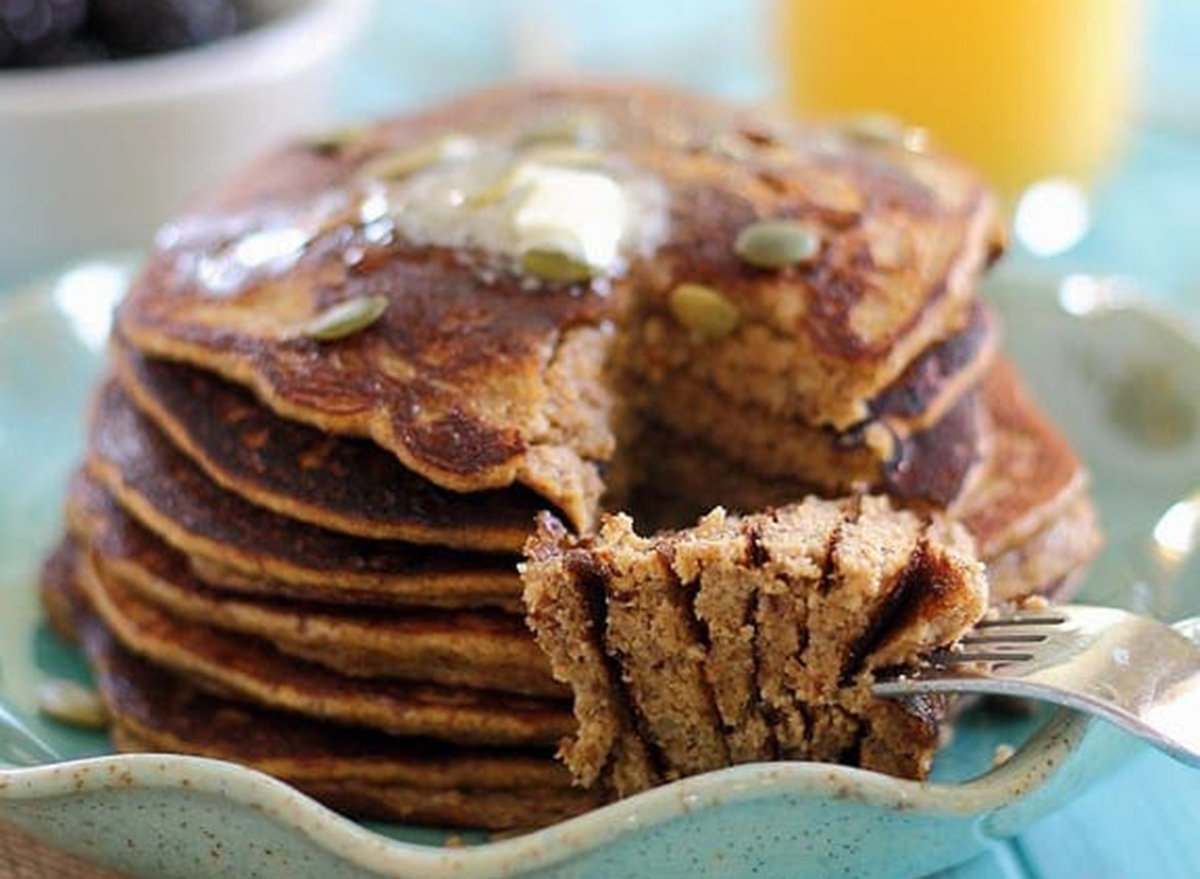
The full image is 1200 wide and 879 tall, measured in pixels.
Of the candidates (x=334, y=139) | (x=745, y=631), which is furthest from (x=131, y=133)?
(x=745, y=631)

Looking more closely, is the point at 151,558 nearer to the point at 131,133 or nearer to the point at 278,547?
the point at 278,547

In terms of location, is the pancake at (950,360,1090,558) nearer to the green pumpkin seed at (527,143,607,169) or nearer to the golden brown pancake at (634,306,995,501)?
the golden brown pancake at (634,306,995,501)

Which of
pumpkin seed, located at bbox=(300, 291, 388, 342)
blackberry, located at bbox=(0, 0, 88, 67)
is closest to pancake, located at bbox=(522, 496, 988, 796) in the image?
pumpkin seed, located at bbox=(300, 291, 388, 342)

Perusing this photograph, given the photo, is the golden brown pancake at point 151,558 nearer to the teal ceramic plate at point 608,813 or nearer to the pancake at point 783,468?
the teal ceramic plate at point 608,813

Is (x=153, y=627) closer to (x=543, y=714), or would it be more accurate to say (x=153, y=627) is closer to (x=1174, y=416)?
(x=543, y=714)

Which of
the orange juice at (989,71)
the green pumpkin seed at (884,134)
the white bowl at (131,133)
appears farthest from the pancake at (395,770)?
the orange juice at (989,71)

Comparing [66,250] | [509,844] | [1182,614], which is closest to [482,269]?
[509,844]
